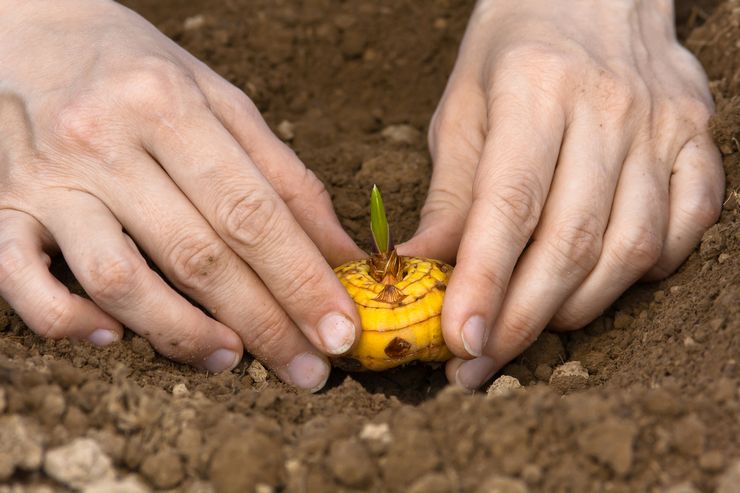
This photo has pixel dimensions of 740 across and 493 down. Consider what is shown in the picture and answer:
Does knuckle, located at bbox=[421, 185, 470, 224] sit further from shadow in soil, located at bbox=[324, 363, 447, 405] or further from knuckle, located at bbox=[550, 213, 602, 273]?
shadow in soil, located at bbox=[324, 363, 447, 405]

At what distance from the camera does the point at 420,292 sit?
234 centimetres

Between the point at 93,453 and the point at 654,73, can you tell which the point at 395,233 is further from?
the point at 93,453

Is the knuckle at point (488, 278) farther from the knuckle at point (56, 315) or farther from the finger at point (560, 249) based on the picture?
the knuckle at point (56, 315)

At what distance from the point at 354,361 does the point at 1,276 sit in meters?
1.01

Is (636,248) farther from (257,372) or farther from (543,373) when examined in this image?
(257,372)

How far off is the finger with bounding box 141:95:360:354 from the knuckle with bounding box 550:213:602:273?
0.64 m

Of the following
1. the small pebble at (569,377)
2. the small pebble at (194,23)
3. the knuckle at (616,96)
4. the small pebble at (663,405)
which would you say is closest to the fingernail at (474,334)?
the small pebble at (569,377)

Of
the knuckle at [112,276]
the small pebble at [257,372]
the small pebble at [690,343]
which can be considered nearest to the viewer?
the small pebble at [690,343]

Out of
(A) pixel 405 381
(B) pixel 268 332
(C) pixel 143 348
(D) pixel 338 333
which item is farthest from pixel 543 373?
(C) pixel 143 348

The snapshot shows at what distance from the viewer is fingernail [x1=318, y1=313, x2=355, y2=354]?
7.40ft

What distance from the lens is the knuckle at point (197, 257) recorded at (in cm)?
231

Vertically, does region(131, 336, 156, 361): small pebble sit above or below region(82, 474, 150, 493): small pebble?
below

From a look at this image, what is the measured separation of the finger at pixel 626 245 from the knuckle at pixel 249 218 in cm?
97

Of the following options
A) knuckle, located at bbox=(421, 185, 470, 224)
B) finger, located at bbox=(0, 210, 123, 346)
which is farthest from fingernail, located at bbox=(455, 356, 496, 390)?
finger, located at bbox=(0, 210, 123, 346)
